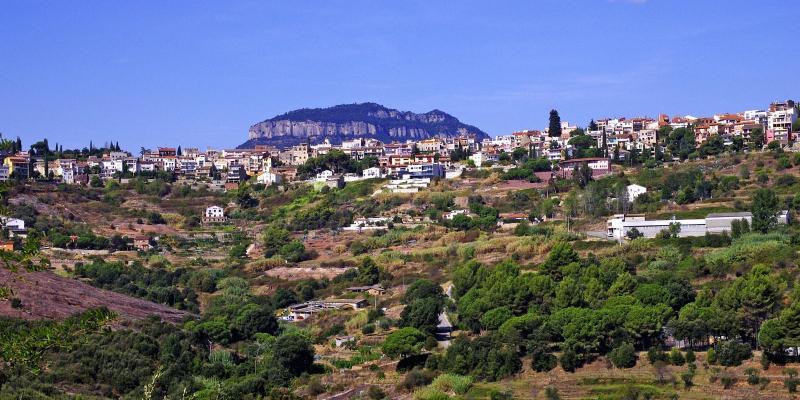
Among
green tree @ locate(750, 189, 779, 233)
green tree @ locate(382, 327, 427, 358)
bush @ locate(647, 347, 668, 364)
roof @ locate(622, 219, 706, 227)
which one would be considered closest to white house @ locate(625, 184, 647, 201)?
roof @ locate(622, 219, 706, 227)

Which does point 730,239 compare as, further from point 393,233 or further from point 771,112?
point 771,112

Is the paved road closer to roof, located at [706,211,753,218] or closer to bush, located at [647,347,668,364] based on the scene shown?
bush, located at [647,347,668,364]

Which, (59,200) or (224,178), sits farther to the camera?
(224,178)

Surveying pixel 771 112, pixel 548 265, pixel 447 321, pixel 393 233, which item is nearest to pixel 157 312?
pixel 447 321

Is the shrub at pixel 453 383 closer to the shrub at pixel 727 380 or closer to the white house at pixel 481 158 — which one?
the shrub at pixel 727 380

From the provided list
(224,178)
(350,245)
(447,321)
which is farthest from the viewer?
(224,178)

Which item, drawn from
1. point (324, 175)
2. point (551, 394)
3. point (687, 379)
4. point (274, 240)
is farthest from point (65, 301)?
point (324, 175)
